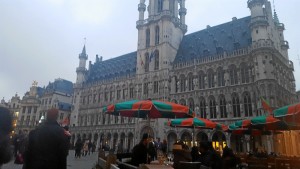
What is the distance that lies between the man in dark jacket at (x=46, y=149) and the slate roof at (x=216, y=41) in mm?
35628

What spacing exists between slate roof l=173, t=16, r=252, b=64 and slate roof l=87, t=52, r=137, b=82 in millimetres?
11476

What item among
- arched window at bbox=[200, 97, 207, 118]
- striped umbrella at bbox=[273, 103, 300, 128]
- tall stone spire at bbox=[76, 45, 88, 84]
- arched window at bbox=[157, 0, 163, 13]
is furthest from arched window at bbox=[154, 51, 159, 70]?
striped umbrella at bbox=[273, 103, 300, 128]

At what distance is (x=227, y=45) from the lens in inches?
1533

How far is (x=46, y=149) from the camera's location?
4.66 meters

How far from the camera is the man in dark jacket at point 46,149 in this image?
15.1 ft

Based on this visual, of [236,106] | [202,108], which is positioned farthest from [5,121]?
[202,108]

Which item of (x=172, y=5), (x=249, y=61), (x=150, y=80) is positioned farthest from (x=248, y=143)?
(x=172, y=5)

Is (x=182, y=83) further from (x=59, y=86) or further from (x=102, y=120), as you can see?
(x=59, y=86)

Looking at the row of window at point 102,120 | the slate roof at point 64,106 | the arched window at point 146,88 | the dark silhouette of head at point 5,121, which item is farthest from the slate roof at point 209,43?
the dark silhouette of head at point 5,121

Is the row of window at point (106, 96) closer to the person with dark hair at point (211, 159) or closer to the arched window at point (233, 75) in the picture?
the arched window at point (233, 75)

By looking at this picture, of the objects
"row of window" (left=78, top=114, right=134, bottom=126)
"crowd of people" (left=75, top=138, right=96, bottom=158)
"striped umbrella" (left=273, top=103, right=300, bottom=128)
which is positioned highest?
"row of window" (left=78, top=114, right=134, bottom=126)

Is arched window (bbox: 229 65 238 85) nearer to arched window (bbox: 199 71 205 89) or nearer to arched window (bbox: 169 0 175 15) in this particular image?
arched window (bbox: 199 71 205 89)

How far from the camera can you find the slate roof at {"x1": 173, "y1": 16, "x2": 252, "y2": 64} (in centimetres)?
3816

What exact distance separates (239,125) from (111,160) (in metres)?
9.21
